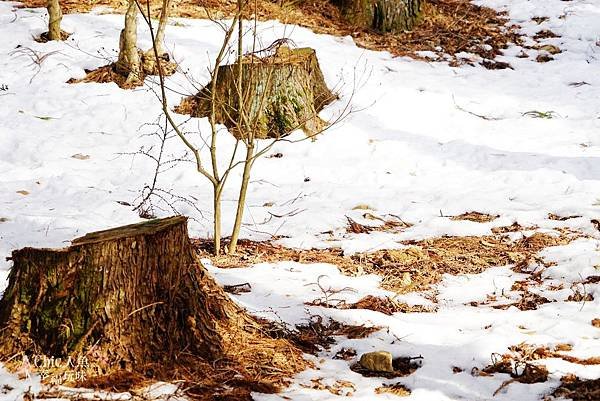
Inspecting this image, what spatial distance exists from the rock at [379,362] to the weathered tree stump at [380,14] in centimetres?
904

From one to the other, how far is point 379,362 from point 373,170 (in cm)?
436

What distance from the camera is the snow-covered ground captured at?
3.72m

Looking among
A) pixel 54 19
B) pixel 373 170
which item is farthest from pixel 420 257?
pixel 54 19

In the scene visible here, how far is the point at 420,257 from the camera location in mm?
5059

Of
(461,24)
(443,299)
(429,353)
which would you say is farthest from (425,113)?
(429,353)

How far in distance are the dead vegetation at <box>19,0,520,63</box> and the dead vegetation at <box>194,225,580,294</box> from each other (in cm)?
582

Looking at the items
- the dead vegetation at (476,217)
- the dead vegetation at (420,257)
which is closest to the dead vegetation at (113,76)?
the dead vegetation at (420,257)

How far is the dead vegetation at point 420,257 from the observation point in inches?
188

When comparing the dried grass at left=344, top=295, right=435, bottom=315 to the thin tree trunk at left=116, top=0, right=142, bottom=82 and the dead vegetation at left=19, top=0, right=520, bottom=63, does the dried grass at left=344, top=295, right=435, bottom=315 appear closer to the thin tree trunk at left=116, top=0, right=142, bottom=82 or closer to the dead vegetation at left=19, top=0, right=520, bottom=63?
the thin tree trunk at left=116, top=0, right=142, bottom=82

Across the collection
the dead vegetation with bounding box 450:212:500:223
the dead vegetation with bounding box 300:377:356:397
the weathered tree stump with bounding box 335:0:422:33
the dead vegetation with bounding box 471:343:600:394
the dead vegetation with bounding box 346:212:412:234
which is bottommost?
the dead vegetation with bounding box 346:212:412:234

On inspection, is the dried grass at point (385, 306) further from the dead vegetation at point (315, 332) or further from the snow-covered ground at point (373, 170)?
the dead vegetation at point (315, 332)

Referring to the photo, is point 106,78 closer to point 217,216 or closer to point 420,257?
point 217,216

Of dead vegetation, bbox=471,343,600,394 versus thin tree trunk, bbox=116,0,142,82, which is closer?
dead vegetation, bbox=471,343,600,394

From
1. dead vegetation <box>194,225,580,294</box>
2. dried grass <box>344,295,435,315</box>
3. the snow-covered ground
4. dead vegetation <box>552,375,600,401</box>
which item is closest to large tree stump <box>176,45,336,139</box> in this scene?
the snow-covered ground
